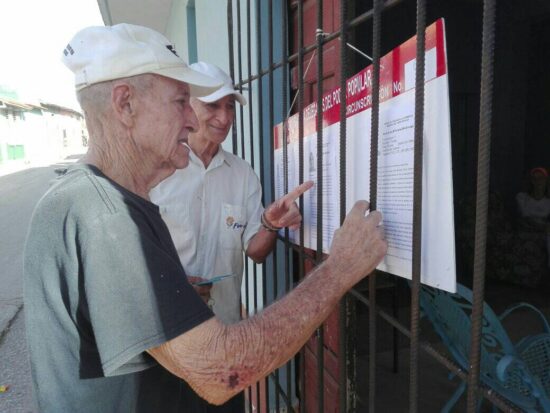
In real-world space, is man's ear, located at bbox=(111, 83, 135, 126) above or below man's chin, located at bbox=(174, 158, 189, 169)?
above

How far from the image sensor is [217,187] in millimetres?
2002

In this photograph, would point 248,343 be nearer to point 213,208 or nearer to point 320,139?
point 320,139

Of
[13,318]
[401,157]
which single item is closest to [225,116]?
[401,157]

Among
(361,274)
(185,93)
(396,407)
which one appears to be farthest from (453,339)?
(185,93)

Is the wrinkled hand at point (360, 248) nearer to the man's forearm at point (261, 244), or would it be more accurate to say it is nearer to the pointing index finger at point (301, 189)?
the pointing index finger at point (301, 189)

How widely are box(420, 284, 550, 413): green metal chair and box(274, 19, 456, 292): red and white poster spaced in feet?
2.61

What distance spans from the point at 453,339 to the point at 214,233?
135 centimetres

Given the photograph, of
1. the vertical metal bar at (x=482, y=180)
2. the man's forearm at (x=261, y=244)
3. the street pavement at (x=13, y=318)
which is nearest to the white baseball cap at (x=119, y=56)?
the street pavement at (x=13, y=318)

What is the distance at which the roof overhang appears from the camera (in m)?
5.95

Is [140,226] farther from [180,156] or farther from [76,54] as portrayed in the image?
[76,54]

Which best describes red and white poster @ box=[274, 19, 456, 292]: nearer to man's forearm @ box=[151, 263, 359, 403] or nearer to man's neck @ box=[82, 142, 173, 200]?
man's forearm @ box=[151, 263, 359, 403]

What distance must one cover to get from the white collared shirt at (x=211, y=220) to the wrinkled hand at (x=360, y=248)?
3.18 feet

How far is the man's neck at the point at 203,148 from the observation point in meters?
2.02

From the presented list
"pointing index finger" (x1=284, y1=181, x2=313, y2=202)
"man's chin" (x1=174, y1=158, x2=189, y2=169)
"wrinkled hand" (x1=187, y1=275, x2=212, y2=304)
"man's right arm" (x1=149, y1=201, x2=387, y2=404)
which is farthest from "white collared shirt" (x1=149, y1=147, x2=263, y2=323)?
"man's right arm" (x1=149, y1=201, x2=387, y2=404)
